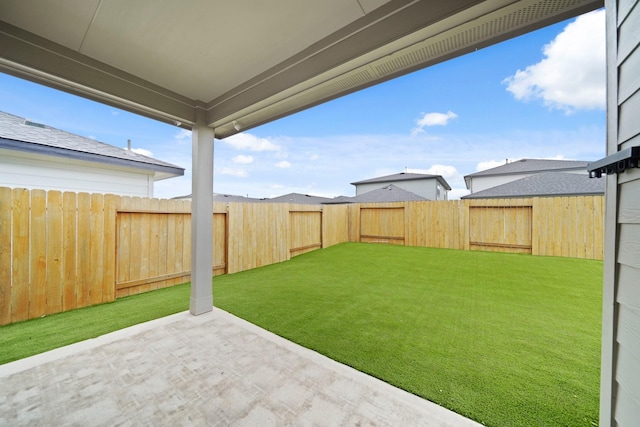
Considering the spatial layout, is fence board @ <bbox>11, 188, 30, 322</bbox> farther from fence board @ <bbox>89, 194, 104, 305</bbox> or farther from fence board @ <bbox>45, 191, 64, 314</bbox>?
fence board @ <bbox>89, 194, 104, 305</bbox>

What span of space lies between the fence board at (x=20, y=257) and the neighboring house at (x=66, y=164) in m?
2.10

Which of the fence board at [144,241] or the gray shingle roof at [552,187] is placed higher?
the gray shingle roof at [552,187]

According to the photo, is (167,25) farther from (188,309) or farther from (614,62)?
(188,309)

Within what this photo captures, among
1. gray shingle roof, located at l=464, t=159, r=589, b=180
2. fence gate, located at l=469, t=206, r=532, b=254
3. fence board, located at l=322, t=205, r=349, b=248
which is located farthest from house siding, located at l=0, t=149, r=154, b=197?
gray shingle roof, located at l=464, t=159, r=589, b=180

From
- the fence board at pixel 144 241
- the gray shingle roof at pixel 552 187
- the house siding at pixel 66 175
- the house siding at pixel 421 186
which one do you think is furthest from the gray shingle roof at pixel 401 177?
the fence board at pixel 144 241

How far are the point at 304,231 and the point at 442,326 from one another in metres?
5.10

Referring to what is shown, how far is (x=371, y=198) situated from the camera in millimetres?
15195

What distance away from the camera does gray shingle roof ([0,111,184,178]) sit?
393 centimetres

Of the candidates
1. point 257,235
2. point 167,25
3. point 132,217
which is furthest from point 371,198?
point 167,25

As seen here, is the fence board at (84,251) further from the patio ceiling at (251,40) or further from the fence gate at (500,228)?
the fence gate at (500,228)

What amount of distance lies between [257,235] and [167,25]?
4.28m

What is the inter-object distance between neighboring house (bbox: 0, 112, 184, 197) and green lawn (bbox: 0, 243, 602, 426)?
3097mm

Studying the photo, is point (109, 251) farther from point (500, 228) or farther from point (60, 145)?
point (500, 228)

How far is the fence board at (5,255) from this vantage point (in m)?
2.56
